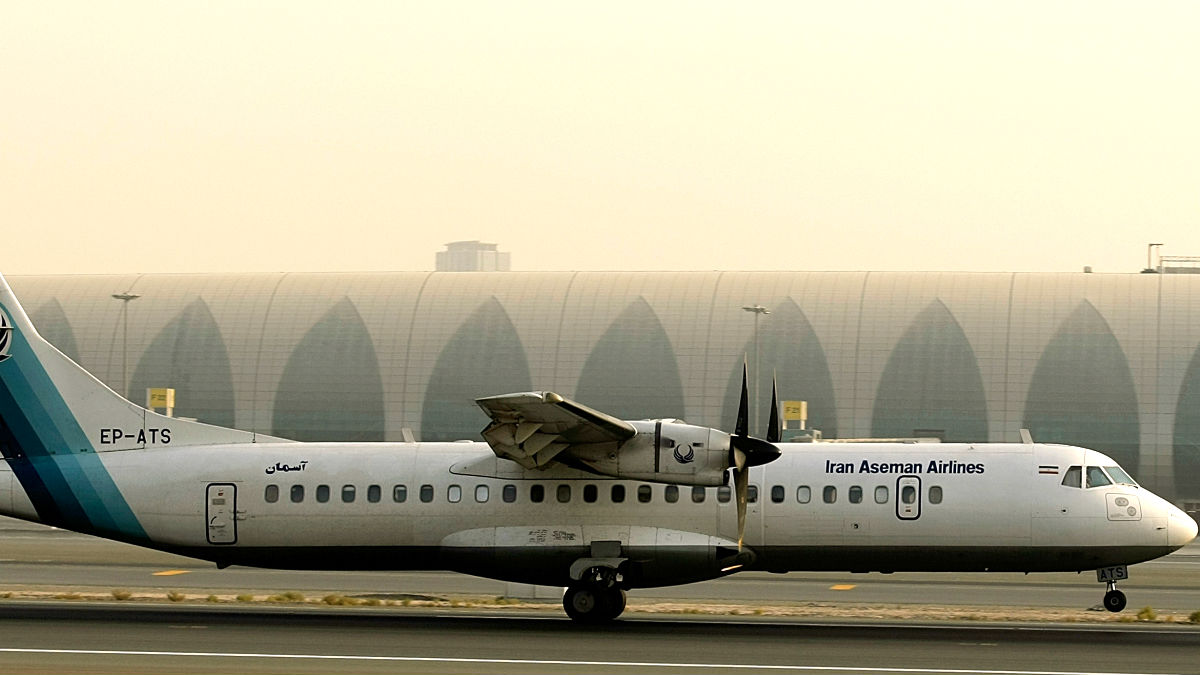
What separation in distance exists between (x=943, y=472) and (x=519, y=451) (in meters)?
6.89

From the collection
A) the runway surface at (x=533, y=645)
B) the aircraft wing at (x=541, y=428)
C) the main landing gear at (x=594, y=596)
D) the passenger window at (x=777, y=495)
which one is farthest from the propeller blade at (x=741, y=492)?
the main landing gear at (x=594, y=596)

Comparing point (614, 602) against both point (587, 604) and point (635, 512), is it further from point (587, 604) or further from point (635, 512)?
point (635, 512)

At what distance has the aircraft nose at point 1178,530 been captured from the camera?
907 inches

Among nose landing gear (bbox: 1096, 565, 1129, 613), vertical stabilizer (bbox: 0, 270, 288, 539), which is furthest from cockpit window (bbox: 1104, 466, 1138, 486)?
vertical stabilizer (bbox: 0, 270, 288, 539)

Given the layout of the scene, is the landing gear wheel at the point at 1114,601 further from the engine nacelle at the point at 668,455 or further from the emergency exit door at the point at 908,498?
the engine nacelle at the point at 668,455

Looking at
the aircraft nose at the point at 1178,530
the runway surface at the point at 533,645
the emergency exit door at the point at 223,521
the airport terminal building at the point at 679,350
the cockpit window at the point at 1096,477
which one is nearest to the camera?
the runway surface at the point at 533,645

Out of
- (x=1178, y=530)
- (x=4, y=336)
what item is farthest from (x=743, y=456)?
(x=4, y=336)

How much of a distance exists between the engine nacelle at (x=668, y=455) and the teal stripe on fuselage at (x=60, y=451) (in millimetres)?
8258

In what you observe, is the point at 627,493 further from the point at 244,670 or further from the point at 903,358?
the point at 903,358

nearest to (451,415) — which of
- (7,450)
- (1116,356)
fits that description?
(1116,356)

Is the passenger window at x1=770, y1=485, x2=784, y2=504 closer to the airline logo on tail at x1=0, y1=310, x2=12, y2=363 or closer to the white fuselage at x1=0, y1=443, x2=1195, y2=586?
the white fuselage at x1=0, y1=443, x2=1195, y2=586

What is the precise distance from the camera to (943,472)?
76.9ft

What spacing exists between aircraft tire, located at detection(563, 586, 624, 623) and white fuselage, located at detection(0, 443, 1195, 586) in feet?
1.74

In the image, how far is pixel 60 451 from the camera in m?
24.9
